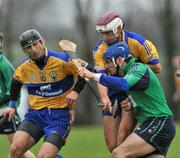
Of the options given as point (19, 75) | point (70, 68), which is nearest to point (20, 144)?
point (19, 75)

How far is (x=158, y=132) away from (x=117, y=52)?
106 cm

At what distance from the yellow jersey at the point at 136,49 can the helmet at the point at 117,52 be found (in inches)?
30.2

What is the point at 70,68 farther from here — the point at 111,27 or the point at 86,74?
the point at 86,74

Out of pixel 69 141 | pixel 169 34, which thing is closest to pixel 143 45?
pixel 69 141

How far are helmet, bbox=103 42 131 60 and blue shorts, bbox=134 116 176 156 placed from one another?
2.75 ft

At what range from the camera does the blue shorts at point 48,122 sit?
369 inches

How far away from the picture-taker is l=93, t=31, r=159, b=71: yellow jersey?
964cm

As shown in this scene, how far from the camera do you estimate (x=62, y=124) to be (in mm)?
9422

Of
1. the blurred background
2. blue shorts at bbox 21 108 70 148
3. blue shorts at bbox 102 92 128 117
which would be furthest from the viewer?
the blurred background

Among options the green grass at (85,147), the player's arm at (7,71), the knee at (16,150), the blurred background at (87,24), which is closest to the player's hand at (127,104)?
the knee at (16,150)

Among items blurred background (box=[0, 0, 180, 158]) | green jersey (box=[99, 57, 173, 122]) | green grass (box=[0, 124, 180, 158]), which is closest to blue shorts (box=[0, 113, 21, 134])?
green jersey (box=[99, 57, 173, 122])

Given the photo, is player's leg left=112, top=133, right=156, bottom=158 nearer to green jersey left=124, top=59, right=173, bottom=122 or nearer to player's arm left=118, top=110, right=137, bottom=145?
green jersey left=124, top=59, right=173, bottom=122

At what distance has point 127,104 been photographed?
9039mm

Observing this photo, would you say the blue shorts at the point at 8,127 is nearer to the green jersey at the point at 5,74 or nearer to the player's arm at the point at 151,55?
the green jersey at the point at 5,74
